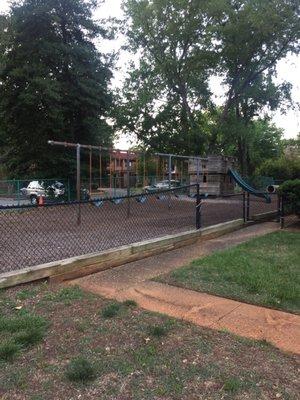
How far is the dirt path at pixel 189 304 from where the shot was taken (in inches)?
147

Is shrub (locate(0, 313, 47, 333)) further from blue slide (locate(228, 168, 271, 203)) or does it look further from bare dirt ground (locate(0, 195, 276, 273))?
blue slide (locate(228, 168, 271, 203))

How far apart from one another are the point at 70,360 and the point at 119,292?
176cm

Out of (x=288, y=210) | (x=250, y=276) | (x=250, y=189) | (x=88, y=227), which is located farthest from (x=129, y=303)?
(x=250, y=189)

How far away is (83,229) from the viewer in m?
9.91

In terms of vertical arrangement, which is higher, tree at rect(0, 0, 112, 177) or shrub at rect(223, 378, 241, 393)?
tree at rect(0, 0, 112, 177)

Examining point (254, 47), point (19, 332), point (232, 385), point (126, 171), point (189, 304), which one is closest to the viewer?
point (232, 385)

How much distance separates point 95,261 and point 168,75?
23.7 meters

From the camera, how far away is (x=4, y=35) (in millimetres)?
18062

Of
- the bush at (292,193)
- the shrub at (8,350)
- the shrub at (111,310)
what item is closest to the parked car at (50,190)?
the bush at (292,193)

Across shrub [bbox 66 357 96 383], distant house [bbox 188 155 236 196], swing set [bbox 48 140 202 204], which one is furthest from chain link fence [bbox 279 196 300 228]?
distant house [bbox 188 155 236 196]

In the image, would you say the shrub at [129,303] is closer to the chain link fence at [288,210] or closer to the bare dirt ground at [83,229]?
the bare dirt ground at [83,229]

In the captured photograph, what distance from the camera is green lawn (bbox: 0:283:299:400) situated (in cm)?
270

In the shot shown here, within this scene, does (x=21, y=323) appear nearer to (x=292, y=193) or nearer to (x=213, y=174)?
(x=292, y=193)

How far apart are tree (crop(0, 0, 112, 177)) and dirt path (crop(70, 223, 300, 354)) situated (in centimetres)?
1256
